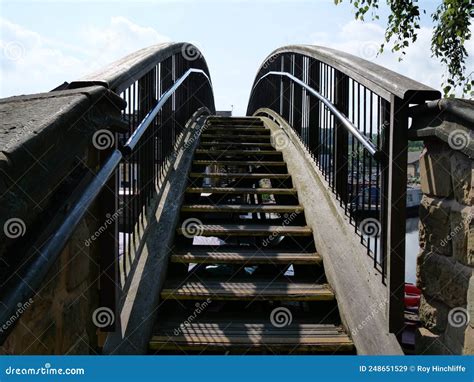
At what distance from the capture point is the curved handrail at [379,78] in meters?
2.20

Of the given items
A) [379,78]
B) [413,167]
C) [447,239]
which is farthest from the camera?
[413,167]

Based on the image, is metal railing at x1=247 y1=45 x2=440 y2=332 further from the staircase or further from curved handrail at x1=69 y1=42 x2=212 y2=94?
curved handrail at x1=69 y1=42 x2=212 y2=94

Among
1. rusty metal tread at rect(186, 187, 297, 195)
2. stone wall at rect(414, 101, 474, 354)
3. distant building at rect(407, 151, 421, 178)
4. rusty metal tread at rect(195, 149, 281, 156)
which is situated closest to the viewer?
stone wall at rect(414, 101, 474, 354)

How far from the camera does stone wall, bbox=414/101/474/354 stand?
6.44ft

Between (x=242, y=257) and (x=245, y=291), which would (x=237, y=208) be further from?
(x=245, y=291)

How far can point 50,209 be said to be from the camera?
1.56 meters

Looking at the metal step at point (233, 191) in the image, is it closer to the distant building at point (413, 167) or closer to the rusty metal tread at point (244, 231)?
the rusty metal tread at point (244, 231)

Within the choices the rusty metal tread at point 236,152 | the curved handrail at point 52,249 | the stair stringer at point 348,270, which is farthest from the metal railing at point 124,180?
the stair stringer at point 348,270

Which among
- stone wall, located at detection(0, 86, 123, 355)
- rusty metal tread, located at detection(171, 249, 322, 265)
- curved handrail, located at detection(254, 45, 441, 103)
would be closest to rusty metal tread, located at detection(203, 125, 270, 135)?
curved handrail, located at detection(254, 45, 441, 103)

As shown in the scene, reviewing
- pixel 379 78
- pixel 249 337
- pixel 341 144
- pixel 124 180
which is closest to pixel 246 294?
pixel 249 337

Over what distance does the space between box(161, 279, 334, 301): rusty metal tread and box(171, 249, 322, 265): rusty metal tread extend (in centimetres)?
14

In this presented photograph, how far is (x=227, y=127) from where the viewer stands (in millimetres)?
6359

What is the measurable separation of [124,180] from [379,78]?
1.46 m

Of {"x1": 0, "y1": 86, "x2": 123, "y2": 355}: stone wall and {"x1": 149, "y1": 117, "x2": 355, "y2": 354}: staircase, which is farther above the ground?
{"x1": 0, "y1": 86, "x2": 123, "y2": 355}: stone wall
